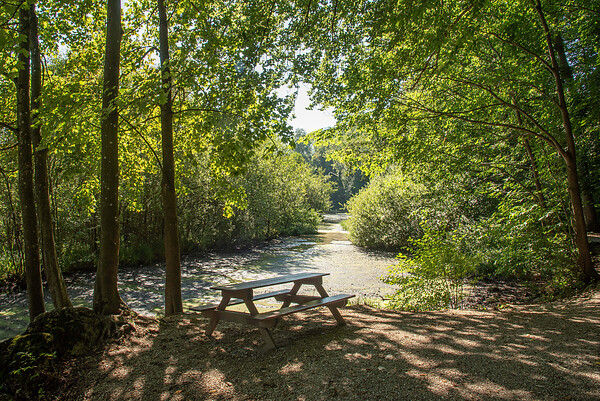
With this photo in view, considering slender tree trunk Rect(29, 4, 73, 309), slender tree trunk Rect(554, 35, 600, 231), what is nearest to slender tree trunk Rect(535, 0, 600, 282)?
slender tree trunk Rect(554, 35, 600, 231)

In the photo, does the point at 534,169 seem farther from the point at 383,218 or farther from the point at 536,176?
the point at 383,218

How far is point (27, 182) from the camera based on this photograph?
556 cm

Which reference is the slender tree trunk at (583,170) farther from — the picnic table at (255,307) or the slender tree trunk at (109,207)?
the slender tree trunk at (109,207)

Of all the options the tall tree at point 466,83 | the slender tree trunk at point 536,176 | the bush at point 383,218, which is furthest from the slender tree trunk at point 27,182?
the bush at point 383,218

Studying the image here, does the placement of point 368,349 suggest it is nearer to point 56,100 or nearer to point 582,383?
point 582,383

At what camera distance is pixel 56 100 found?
15.8 feet

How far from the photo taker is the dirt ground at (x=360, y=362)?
118 inches

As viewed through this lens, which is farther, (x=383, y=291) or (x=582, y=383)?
(x=383, y=291)

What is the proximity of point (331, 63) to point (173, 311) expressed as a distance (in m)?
5.60

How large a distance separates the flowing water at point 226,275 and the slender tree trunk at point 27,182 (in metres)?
1.86

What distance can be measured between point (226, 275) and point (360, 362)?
970cm

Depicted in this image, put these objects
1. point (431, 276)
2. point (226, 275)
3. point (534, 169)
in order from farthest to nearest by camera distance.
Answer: point (226, 275) → point (534, 169) → point (431, 276)

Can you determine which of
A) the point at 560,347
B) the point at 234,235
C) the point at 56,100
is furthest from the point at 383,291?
the point at 234,235

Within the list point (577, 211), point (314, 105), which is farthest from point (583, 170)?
point (314, 105)
